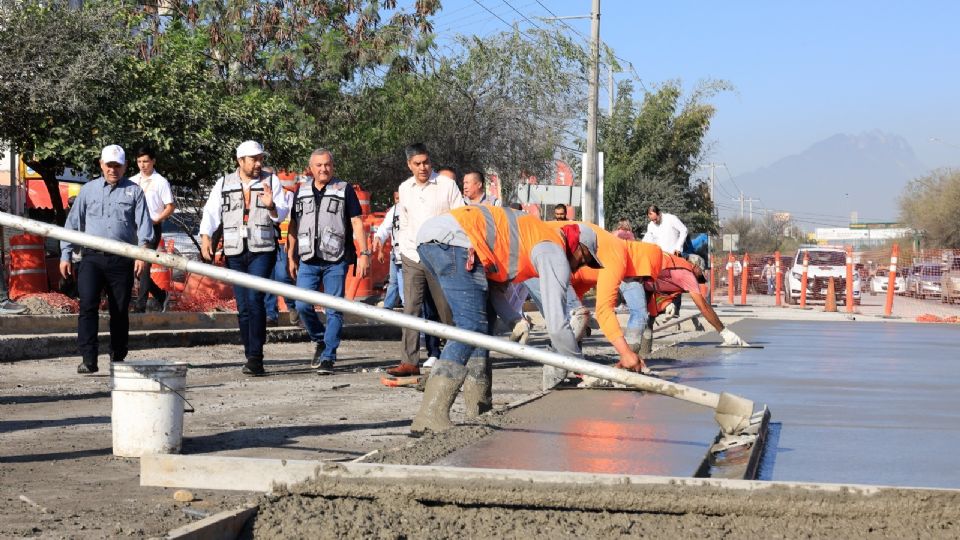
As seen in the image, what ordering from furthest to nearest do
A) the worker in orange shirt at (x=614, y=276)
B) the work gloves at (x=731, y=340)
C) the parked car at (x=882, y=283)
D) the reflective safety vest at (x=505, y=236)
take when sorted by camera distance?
the parked car at (x=882, y=283) → the work gloves at (x=731, y=340) → the worker in orange shirt at (x=614, y=276) → the reflective safety vest at (x=505, y=236)

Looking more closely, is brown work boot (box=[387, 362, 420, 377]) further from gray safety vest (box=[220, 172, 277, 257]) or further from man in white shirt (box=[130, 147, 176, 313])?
man in white shirt (box=[130, 147, 176, 313])

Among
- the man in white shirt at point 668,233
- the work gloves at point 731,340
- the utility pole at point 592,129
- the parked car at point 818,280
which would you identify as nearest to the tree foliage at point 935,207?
the parked car at point 818,280

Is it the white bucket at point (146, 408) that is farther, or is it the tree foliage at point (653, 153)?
the tree foliage at point (653, 153)

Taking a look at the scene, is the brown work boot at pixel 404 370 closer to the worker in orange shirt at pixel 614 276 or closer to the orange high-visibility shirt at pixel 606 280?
the worker in orange shirt at pixel 614 276

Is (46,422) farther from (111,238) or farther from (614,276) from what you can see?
(614,276)

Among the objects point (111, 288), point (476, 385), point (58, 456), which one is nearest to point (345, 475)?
point (58, 456)

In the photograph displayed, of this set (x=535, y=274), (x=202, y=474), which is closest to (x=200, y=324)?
(x=535, y=274)

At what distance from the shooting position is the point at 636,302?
12.1 metres

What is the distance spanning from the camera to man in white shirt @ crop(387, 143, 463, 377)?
1049cm

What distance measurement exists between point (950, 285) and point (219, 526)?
40050 mm

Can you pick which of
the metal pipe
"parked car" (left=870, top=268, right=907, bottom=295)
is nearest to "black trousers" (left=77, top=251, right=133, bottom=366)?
the metal pipe

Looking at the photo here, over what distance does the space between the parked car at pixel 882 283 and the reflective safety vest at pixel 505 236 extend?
4946 cm

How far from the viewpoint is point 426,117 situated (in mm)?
32969

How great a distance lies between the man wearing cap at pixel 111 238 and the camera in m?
10.3
